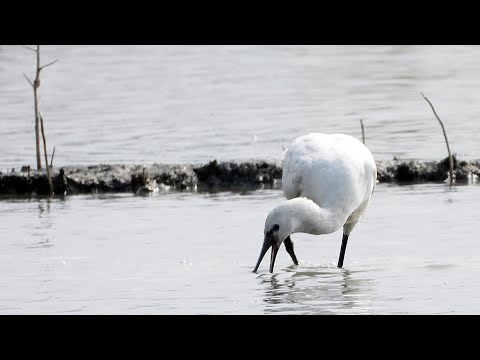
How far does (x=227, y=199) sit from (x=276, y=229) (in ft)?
14.1

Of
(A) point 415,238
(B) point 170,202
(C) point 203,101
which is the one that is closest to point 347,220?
(A) point 415,238

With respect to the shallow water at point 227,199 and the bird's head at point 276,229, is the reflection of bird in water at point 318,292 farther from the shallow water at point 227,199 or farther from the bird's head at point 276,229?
the bird's head at point 276,229

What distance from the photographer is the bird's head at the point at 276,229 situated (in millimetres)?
10758

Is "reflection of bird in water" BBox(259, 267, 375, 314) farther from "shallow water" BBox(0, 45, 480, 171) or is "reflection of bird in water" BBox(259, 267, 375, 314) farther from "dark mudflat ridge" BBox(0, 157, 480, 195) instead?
"shallow water" BBox(0, 45, 480, 171)

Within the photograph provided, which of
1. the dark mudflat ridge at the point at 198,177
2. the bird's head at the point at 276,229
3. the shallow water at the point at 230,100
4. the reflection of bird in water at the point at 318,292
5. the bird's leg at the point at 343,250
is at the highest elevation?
the shallow water at the point at 230,100

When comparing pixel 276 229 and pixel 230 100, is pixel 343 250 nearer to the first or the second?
pixel 276 229

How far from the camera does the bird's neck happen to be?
10719mm

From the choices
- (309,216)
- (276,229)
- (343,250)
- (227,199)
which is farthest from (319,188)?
(227,199)

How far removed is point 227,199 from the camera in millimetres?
15117

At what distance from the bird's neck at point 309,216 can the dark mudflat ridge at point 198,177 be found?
5006 mm

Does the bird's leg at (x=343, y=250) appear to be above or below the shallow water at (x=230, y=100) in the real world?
below

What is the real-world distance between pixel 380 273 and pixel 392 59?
17.9m

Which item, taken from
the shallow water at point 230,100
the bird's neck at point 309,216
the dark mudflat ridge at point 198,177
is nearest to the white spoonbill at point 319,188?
the bird's neck at point 309,216

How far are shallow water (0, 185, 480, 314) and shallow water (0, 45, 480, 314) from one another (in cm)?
2
